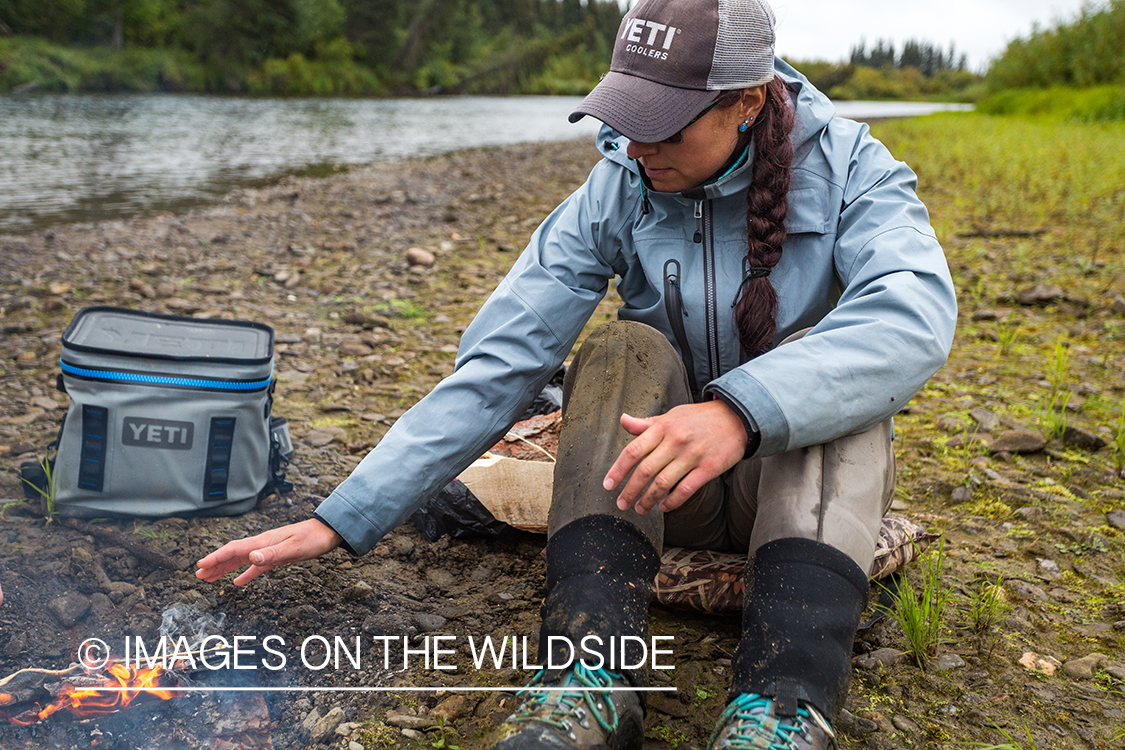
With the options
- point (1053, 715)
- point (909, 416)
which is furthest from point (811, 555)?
point (909, 416)

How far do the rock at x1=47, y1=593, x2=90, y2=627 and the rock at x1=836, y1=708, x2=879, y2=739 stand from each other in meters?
1.95

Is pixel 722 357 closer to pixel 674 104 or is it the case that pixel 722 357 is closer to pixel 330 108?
pixel 674 104

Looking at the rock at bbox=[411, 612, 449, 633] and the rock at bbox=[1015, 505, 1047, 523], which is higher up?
the rock at bbox=[1015, 505, 1047, 523]

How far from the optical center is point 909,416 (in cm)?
381

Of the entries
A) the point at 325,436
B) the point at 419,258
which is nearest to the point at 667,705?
the point at 325,436

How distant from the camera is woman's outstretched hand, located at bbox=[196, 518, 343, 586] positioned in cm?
165

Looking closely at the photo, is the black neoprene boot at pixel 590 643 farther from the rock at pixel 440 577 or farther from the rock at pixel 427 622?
the rock at pixel 440 577

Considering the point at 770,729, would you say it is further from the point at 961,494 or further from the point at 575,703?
the point at 961,494

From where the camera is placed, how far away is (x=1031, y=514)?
2748 millimetres

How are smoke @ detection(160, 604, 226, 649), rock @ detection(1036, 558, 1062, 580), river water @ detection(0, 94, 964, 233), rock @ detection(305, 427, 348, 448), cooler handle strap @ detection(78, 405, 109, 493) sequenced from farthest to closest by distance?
river water @ detection(0, 94, 964, 233) → rock @ detection(305, 427, 348, 448) → cooler handle strap @ detection(78, 405, 109, 493) → rock @ detection(1036, 558, 1062, 580) → smoke @ detection(160, 604, 226, 649)

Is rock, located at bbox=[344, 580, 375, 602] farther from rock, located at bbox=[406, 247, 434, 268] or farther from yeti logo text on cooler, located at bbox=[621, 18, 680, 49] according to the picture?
rock, located at bbox=[406, 247, 434, 268]

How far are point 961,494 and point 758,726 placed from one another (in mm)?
1955

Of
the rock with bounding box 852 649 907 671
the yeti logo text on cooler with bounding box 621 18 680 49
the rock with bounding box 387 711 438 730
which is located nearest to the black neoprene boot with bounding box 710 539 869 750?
the rock with bounding box 852 649 907 671

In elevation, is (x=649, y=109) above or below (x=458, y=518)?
above
